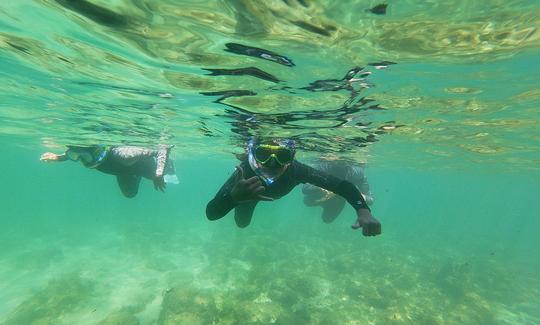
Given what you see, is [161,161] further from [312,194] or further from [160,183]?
[312,194]

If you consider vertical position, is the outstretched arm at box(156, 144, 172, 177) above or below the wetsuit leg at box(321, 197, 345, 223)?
above

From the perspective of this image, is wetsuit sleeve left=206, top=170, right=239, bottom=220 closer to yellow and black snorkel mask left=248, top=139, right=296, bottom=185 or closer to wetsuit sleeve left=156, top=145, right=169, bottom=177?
yellow and black snorkel mask left=248, top=139, right=296, bottom=185

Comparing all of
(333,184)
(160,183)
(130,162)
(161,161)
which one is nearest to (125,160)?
(130,162)

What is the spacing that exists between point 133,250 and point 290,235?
16.5 meters

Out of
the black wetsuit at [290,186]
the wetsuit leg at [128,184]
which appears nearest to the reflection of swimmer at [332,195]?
the wetsuit leg at [128,184]

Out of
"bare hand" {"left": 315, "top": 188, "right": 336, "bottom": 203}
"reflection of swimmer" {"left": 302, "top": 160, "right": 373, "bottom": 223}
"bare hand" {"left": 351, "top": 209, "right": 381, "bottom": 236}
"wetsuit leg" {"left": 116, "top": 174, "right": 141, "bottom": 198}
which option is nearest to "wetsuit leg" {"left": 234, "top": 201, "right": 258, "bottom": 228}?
"bare hand" {"left": 351, "top": 209, "right": 381, "bottom": 236}

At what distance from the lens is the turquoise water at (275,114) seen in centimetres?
755

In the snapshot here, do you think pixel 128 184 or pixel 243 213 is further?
pixel 128 184

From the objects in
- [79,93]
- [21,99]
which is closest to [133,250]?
[21,99]

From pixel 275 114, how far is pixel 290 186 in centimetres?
816

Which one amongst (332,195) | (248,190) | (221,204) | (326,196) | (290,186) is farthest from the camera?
(326,196)

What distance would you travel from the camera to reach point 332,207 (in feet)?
56.5

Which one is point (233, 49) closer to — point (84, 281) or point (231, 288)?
point (231, 288)

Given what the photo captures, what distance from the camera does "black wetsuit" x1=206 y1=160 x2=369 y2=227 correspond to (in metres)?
5.32
